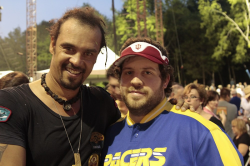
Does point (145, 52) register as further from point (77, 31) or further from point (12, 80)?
point (12, 80)

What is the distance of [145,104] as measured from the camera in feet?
7.06

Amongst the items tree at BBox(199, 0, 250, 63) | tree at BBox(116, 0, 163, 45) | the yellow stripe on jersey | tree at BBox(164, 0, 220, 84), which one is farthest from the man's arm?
tree at BBox(164, 0, 220, 84)

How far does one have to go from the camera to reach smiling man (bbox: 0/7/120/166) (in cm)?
182

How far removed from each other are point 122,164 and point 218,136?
74 centimetres

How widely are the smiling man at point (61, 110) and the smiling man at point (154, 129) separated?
0.83 ft

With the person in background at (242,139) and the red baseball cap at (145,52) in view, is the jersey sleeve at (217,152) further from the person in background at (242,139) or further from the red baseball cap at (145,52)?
the person in background at (242,139)

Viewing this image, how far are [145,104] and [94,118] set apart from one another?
0.48 meters

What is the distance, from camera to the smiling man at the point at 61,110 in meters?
1.82

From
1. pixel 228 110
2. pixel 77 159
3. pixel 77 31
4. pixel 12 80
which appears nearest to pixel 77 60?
pixel 77 31

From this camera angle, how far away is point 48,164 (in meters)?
1.93

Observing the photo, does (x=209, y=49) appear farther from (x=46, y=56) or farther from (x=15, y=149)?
(x=15, y=149)

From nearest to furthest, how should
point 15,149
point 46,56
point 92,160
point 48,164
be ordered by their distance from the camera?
point 15,149 < point 48,164 < point 92,160 < point 46,56

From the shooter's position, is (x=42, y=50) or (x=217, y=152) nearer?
(x=217, y=152)

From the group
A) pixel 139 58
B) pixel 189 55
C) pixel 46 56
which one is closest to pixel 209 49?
pixel 189 55
